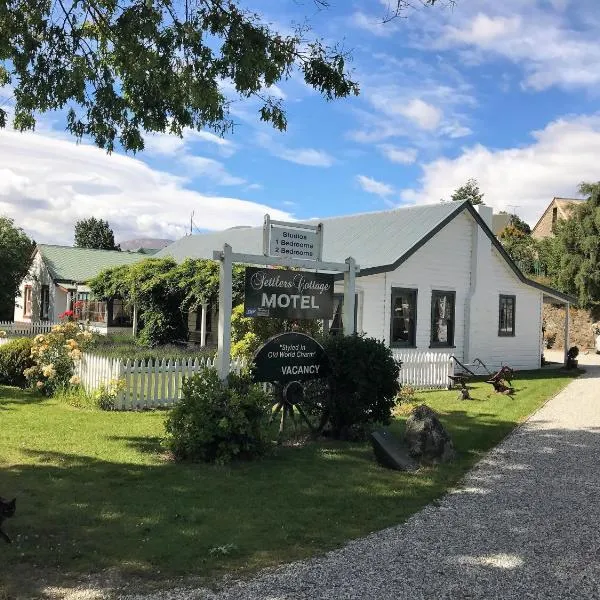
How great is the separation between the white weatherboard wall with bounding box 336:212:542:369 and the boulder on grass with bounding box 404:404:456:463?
862 centimetres

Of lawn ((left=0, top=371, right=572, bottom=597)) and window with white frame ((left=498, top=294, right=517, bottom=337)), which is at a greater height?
window with white frame ((left=498, top=294, right=517, bottom=337))

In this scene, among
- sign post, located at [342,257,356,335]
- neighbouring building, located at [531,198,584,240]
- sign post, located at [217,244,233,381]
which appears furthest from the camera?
neighbouring building, located at [531,198,584,240]

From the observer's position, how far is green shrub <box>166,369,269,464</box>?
24.9 ft

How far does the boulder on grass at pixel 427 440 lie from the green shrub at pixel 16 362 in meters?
9.69

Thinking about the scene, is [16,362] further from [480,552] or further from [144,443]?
[480,552]

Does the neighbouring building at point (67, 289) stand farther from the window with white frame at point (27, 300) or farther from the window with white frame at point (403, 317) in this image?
the window with white frame at point (403, 317)

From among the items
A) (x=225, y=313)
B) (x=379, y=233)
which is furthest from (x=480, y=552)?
(x=379, y=233)

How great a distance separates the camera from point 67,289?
32.2m

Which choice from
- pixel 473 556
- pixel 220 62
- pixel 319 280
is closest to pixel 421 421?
pixel 319 280

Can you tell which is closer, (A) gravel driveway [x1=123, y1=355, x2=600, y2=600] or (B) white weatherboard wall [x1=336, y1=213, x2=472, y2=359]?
(A) gravel driveway [x1=123, y1=355, x2=600, y2=600]

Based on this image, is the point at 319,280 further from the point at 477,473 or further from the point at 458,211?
the point at 458,211

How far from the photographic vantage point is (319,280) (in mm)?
9242

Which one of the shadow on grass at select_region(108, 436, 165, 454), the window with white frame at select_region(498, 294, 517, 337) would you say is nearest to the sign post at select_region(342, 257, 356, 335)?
the shadow on grass at select_region(108, 436, 165, 454)

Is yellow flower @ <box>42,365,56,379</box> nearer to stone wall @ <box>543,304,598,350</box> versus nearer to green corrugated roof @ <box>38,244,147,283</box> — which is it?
green corrugated roof @ <box>38,244,147,283</box>
